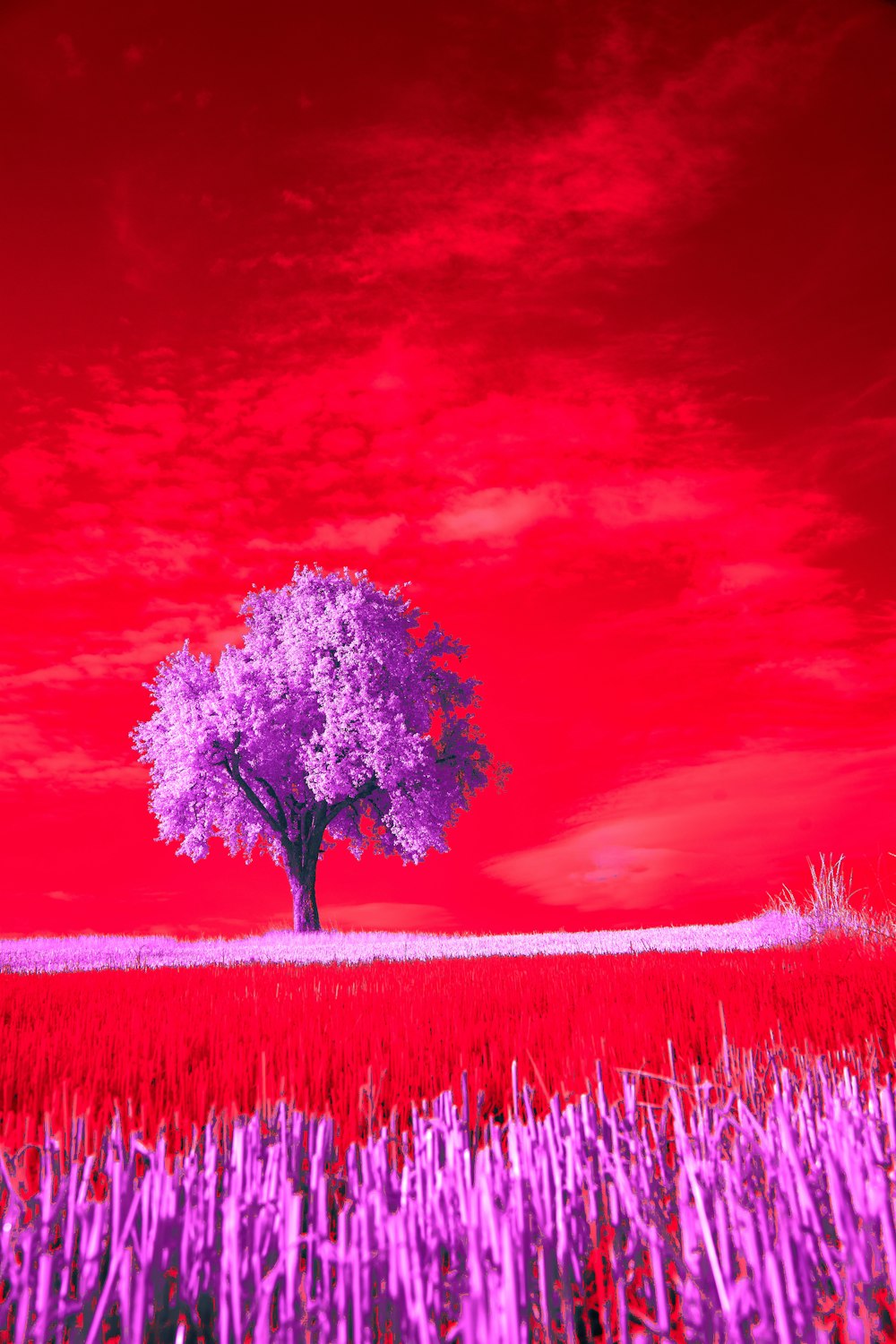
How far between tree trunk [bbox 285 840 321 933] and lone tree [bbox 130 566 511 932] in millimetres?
42

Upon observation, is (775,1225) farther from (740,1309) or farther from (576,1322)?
(740,1309)

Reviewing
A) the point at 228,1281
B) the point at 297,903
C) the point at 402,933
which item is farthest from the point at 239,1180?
the point at 297,903

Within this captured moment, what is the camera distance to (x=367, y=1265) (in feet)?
5.39

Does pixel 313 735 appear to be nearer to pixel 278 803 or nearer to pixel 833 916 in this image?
pixel 278 803

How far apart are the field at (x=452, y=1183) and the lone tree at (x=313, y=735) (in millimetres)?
20164

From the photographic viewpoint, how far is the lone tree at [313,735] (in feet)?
86.2

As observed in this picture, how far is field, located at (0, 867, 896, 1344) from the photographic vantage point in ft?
5.07

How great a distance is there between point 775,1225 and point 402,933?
78.6 feet

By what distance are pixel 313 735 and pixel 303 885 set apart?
17.2 ft

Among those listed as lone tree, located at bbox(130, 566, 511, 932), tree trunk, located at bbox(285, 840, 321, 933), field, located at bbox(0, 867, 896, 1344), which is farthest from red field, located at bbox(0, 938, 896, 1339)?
tree trunk, located at bbox(285, 840, 321, 933)

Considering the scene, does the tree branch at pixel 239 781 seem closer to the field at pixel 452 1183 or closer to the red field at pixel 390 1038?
the red field at pixel 390 1038

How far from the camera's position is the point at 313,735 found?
26.5 meters

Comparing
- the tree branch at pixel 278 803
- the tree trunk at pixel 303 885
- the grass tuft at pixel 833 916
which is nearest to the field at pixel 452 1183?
the grass tuft at pixel 833 916

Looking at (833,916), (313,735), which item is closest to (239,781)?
(313,735)
